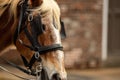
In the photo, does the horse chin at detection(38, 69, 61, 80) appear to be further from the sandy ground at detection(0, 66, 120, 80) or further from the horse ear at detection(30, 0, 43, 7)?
the sandy ground at detection(0, 66, 120, 80)

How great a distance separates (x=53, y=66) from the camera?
4.23 meters

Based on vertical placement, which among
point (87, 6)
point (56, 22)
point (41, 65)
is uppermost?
point (56, 22)

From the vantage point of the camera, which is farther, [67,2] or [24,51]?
[67,2]

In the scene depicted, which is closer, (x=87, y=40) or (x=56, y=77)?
(x=56, y=77)

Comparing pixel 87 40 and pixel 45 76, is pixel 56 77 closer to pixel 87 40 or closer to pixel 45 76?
pixel 45 76

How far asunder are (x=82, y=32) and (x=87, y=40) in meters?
0.22

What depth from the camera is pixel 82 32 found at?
36.3ft

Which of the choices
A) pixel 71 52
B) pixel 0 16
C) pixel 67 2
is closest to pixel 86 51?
pixel 71 52

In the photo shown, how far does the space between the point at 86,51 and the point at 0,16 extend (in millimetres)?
6660

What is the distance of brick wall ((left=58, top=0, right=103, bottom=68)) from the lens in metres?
10.9

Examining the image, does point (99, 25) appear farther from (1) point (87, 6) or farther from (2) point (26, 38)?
(2) point (26, 38)

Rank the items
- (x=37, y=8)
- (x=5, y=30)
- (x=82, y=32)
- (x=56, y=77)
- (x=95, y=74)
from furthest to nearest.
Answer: (x=82, y=32) < (x=95, y=74) < (x=5, y=30) < (x=37, y=8) < (x=56, y=77)

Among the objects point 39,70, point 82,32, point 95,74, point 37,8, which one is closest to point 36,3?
point 37,8

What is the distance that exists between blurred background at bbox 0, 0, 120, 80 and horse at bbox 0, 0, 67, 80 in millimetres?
6084
